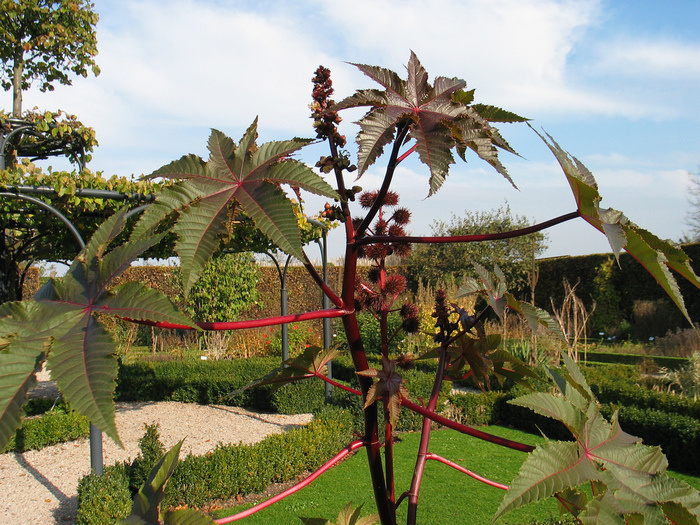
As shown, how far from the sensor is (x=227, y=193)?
72cm

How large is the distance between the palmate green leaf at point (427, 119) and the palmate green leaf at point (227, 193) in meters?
0.10

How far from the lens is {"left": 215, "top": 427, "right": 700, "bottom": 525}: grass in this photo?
430cm

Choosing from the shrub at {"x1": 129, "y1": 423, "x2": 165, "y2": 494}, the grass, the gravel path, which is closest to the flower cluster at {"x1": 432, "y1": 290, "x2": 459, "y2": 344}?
the gravel path

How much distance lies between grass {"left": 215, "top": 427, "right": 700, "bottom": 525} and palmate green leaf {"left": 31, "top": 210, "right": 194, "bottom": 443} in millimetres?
3864

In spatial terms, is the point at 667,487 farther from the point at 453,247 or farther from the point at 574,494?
the point at 453,247

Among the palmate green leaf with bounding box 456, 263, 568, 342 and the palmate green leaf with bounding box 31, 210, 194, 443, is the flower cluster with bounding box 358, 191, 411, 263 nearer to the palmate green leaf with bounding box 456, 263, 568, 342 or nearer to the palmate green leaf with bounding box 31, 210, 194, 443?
the palmate green leaf with bounding box 456, 263, 568, 342

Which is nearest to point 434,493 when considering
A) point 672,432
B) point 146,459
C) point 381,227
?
point 146,459

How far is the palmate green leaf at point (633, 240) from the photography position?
666 millimetres

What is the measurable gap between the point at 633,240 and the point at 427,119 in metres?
0.34

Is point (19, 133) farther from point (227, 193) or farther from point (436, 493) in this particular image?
point (227, 193)

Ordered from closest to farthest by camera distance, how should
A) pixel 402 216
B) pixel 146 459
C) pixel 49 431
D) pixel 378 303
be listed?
1. pixel 378 303
2. pixel 402 216
3. pixel 146 459
4. pixel 49 431

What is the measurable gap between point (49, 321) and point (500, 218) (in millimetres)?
20950

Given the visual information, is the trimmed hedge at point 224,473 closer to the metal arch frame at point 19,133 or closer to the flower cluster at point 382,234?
the flower cluster at point 382,234

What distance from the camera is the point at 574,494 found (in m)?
0.75
